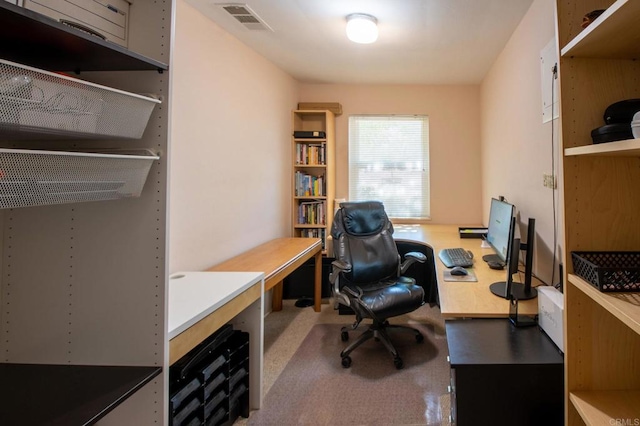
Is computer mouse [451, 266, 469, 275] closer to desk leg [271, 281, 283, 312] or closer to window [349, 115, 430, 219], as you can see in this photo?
desk leg [271, 281, 283, 312]

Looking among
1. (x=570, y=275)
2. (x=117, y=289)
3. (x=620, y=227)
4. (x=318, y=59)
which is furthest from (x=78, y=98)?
(x=318, y=59)

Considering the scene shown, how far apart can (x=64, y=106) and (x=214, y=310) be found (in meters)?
0.96

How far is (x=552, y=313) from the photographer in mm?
1271

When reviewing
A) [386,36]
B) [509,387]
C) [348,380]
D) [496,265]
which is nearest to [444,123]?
[386,36]

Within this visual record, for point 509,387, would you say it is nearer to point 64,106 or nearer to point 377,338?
point 377,338

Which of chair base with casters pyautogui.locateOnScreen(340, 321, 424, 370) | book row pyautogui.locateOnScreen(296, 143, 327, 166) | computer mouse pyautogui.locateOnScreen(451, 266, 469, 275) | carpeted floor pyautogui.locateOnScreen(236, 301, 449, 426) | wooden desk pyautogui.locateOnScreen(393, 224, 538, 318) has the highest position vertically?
book row pyautogui.locateOnScreen(296, 143, 327, 166)

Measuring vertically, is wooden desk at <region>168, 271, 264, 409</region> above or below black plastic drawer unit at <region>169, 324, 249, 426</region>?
above

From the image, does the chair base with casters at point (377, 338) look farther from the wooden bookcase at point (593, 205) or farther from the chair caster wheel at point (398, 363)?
the wooden bookcase at point (593, 205)

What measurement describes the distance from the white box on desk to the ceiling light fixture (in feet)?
6.78

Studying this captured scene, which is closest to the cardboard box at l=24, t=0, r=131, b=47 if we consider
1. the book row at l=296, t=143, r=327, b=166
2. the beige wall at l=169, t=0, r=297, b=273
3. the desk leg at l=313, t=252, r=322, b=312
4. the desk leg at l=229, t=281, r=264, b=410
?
the beige wall at l=169, t=0, r=297, b=273

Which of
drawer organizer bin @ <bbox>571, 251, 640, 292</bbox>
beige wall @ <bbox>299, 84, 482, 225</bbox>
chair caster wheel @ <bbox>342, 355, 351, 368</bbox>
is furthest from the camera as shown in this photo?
beige wall @ <bbox>299, 84, 482, 225</bbox>

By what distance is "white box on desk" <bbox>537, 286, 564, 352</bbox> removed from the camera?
3.96 feet

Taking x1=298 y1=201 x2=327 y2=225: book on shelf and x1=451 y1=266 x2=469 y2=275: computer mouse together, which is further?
x1=298 y1=201 x2=327 y2=225: book on shelf

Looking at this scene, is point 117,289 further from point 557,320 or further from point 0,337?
point 557,320
